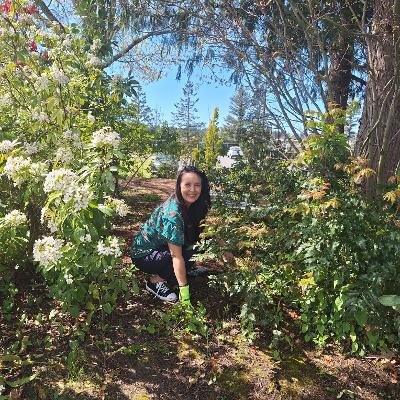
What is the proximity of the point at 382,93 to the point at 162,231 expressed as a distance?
2080mm

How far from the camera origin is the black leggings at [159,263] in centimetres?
302

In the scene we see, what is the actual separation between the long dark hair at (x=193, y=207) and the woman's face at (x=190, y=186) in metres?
0.03

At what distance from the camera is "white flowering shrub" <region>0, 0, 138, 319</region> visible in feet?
7.04

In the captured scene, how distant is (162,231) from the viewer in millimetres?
2982

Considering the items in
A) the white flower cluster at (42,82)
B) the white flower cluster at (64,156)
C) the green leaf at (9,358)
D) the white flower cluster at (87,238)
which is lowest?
the green leaf at (9,358)

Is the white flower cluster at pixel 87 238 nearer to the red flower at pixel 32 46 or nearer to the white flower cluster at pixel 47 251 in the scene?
the white flower cluster at pixel 47 251

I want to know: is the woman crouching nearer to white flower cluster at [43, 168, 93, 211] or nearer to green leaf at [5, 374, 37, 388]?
white flower cluster at [43, 168, 93, 211]

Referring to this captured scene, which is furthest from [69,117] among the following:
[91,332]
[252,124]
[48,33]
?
[252,124]

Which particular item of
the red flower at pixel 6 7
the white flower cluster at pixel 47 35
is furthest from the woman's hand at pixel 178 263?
the red flower at pixel 6 7

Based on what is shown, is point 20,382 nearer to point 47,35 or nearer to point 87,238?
point 87,238

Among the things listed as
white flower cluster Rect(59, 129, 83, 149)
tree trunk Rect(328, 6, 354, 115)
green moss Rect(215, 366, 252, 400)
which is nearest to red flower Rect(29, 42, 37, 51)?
white flower cluster Rect(59, 129, 83, 149)

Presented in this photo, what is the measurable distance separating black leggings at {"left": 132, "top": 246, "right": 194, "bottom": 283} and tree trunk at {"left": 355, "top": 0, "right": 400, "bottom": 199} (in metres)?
1.62

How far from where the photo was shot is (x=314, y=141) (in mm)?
2648

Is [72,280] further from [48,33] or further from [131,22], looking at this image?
[131,22]
